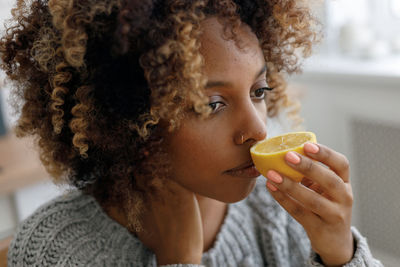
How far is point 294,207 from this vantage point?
85cm

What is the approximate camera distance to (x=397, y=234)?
1.85m

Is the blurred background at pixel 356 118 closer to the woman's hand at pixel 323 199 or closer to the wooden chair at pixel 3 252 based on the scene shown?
the wooden chair at pixel 3 252

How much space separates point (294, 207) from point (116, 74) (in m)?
0.38

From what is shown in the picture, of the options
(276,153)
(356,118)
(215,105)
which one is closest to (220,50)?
(215,105)

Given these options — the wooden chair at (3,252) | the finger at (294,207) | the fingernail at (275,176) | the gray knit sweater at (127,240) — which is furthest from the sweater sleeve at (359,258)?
the wooden chair at (3,252)

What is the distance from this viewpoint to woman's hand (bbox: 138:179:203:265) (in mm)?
931

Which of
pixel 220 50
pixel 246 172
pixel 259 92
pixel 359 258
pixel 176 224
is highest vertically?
pixel 220 50

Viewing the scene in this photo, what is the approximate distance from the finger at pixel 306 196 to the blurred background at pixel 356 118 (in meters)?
0.84

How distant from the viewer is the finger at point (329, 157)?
787mm

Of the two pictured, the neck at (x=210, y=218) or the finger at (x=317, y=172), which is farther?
the neck at (x=210, y=218)

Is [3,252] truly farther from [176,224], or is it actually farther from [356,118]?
[356,118]

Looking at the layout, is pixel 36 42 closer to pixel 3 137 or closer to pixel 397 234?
pixel 3 137

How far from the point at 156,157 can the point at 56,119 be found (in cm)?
18

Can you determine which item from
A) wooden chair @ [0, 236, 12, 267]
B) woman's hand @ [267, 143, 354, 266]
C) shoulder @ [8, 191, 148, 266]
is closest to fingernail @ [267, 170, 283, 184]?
woman's hand @ [267, 143, 354, 266]
